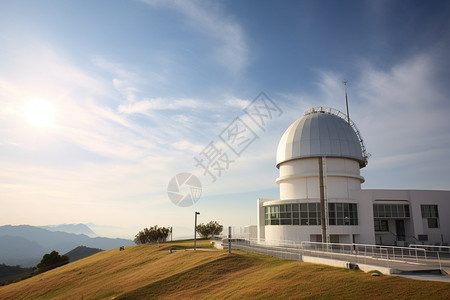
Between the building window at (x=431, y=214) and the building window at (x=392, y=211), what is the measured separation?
1.85 meters

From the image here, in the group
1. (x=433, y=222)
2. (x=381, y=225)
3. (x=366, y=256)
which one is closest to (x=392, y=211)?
(x=381, y=225)

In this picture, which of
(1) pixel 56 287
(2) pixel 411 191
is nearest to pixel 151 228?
(1) pixel 56 287

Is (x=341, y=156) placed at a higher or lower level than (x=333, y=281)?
higher

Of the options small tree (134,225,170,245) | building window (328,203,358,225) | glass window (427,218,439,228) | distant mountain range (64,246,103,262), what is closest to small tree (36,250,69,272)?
small tree (134,225,170,245)

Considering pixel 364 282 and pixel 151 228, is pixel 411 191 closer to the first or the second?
pixel 364 282

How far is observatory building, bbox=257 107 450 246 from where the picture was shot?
1334 inches

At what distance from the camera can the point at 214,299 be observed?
1606 cm

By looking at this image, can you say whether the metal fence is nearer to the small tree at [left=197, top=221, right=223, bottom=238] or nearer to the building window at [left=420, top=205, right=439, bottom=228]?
the building window at [left=420, top=205, right=439, bottom=228]

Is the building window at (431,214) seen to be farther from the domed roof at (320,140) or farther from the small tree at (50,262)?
the small tree at (50,262)

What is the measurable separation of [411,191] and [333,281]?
2595 cm

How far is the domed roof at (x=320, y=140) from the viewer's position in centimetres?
3628

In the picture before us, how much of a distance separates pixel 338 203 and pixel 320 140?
Answer: 7598 millimetres

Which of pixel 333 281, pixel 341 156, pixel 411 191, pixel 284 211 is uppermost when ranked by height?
pixel 341 156

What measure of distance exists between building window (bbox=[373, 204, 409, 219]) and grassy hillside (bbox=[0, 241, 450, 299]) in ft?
61.0
